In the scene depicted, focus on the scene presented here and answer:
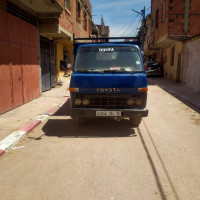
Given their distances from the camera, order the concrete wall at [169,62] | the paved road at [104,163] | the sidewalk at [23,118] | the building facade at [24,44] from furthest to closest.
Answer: the concrete wall at [169,62] → the building facade at [24,44] → the sidewalk at [23,118] → the paved road at [104,163]

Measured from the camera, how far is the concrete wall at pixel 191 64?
14.5 metres

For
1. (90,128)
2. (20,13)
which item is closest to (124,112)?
(90,128)

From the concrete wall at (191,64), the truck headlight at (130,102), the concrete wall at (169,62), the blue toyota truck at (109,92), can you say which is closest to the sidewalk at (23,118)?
the blue toyota truck at (109,92)

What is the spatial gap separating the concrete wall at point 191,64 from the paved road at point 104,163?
30.9 feet

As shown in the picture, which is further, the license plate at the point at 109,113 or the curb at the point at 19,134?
the license plate at the point at 109,113

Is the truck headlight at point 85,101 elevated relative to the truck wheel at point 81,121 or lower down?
elevated

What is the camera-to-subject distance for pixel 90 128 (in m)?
6.09

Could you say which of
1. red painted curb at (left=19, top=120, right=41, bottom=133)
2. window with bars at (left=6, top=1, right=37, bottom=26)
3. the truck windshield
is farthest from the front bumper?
window with bars at (left=6, top=1, right=37, bottom=26)

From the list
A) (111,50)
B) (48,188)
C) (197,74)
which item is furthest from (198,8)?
(48,188)

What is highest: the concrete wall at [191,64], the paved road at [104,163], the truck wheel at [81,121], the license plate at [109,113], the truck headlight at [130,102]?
the concrete wall at [191,64]

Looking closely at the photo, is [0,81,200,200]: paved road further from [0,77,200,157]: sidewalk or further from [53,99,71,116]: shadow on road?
[53,99,71,116]: shadow on road

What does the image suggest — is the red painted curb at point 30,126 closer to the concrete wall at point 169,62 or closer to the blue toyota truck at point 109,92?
the blue toyota truck at point 109,92

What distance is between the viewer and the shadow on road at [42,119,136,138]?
5590 millimetres

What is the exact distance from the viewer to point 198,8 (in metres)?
17.4
